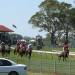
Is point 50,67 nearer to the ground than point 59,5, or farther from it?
nearer to the ground

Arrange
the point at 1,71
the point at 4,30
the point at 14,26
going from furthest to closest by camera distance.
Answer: the point at 14,26 < the point at 4,30 < the point at 1,71

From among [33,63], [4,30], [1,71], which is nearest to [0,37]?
[4,30]

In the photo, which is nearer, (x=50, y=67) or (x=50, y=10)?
(x=50, y=67)

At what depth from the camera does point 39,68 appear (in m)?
39.9

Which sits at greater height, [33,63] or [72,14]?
[72,14]

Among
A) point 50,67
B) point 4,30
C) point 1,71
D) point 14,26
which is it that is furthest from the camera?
point 14,26

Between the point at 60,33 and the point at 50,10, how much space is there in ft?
21.9

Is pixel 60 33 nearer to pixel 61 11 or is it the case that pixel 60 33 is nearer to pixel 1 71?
pixel 61 11

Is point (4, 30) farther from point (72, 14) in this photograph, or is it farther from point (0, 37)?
point (72, 14)

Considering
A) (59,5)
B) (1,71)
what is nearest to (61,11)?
(59,5)

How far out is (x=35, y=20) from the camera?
4830 inches

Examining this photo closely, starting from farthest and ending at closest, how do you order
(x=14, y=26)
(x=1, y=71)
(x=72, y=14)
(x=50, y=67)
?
1. (x=72, y=14)
2. (x=14, y=26)
3. (x=50, y=67)
4. (x=1, y=71)

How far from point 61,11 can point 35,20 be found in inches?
266

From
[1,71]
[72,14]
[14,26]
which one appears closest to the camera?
[1,71]
